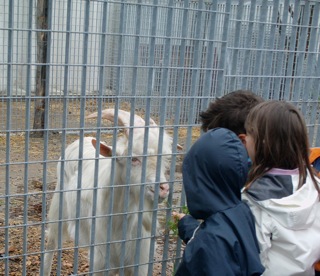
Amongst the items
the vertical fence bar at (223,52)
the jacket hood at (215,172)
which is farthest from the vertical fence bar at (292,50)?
the jacket hood at (215,172)

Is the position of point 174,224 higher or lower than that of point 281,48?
lower

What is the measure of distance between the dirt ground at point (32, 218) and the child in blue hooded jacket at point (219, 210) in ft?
3.33

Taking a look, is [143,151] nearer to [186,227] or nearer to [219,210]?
[186,227]

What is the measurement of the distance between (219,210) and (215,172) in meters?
0.19

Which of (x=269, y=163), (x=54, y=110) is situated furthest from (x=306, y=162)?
(x=54, y=110)

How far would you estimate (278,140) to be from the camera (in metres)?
3.07

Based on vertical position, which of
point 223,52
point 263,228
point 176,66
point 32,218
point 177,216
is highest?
point 223,52

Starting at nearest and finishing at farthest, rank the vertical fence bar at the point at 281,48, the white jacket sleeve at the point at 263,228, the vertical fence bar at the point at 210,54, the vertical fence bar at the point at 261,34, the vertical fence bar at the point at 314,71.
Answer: the white jacket sleeve at the point at 263,228 < the vertical fence bar at the point at 210,54 < the vertical fence bar at the point at 261,34 < the vertical fence bar at the point at 281,48 < the vertical fence bar at the point at 314,71

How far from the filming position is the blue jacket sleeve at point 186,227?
3.25m

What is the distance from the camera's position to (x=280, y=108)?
3.12 metres

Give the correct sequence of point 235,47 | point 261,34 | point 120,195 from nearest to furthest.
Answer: point 235,47 < point 261,34 < point 120,195

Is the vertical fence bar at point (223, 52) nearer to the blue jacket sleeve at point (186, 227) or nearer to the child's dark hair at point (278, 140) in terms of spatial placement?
the child's dark hair at point (278, 140)

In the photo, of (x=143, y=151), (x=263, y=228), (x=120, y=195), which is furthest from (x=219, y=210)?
(x=120, y=195)

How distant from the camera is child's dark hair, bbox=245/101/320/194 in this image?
307 centimetres
